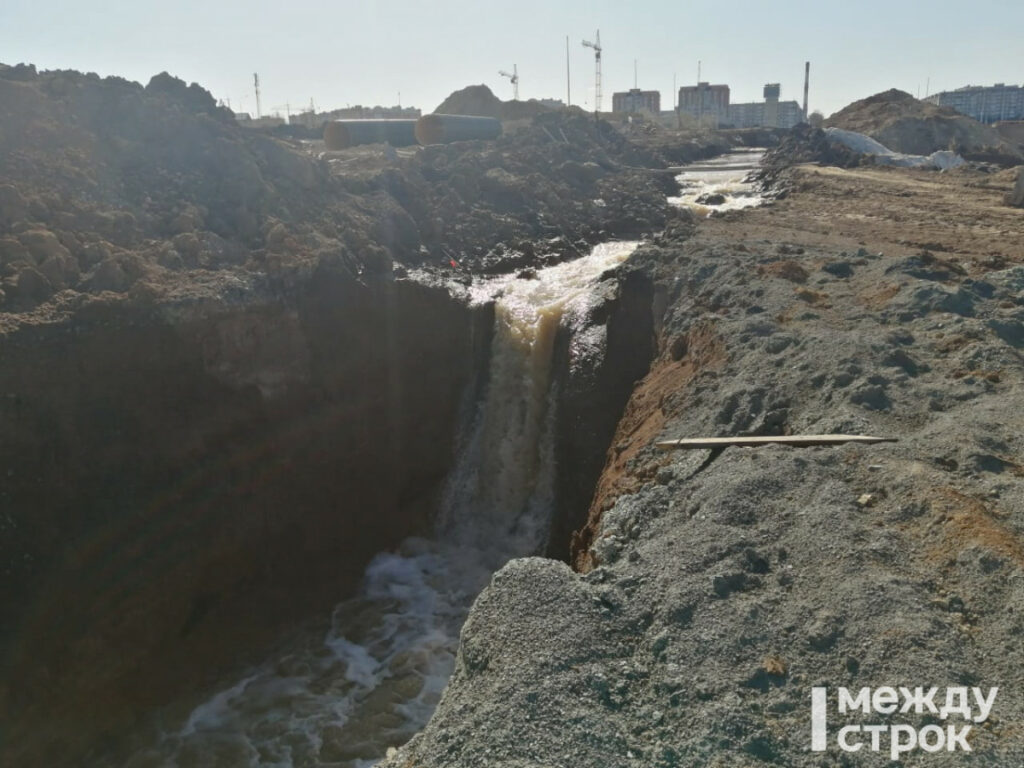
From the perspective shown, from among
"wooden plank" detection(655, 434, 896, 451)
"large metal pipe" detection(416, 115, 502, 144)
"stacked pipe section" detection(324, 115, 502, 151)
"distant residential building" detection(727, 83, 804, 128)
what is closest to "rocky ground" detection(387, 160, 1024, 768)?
"wooden plank" detection(655, 434, 896, 451)

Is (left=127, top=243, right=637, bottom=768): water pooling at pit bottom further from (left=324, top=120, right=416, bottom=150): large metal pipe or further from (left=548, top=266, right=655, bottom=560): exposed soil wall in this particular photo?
(left=324, top=120, right=416, bottom=150): large metal pipe

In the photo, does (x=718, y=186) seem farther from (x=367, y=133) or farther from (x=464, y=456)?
(x=464, y=456)

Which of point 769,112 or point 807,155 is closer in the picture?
point 807,155

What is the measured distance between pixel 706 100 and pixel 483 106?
199 feet

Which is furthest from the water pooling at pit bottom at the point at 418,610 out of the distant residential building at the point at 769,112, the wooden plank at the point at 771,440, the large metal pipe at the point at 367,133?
the distant residential building at the point at 769,112

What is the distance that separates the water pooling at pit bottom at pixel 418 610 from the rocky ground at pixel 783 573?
3619mm

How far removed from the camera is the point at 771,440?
7.20 m

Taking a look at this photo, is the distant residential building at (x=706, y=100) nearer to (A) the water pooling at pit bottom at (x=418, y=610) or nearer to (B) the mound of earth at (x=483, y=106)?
(B) the mound of earth at (x=483, y=106)

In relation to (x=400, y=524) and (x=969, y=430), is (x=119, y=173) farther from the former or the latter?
(x=969, y=430)

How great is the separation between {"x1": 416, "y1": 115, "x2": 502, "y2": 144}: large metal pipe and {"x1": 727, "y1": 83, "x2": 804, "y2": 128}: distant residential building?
209 feet

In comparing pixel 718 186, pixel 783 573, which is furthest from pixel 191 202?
pixel 718 186

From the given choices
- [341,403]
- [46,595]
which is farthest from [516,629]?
[341,403]

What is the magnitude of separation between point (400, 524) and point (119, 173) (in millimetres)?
9056

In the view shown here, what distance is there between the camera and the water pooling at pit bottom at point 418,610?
31.5 ft
